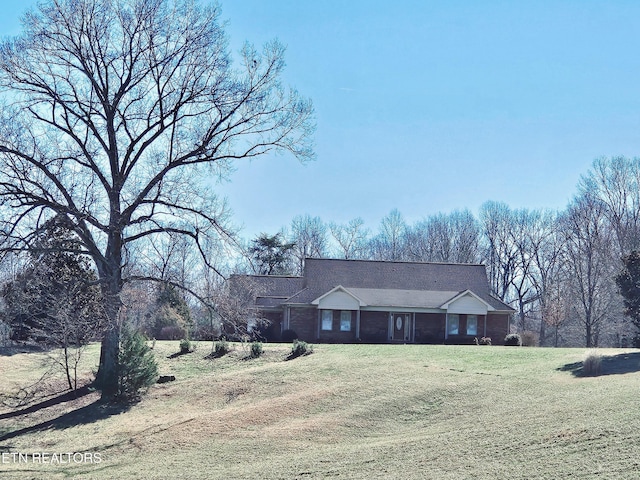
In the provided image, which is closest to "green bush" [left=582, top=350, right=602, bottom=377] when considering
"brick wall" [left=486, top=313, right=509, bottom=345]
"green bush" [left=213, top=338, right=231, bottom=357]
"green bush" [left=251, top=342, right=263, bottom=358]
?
"green bush" [left=251, top=342, right=263, bottom=358]

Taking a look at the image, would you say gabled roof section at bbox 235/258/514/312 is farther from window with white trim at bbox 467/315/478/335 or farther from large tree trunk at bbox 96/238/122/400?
large tree trunk at bbox 96/238/122/400

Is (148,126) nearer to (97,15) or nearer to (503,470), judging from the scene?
(97,15)

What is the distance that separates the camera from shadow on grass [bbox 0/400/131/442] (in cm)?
2003

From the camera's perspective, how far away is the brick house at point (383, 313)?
1654 inches

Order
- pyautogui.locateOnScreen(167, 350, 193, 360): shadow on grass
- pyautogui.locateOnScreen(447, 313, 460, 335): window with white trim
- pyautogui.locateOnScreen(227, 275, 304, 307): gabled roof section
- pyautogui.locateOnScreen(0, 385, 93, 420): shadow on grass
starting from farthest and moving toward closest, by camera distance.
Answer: pyautogui.locateOnScreen(227, 275, 304, 307): gabled roof section < pyautogui.locateOnScreen(447, 313, 460, 335): window with white trim < pyautogui.locateOnScreen(167, 350, 193, 360): shadow on grass < pyautogui.locateOnScreen(0, 385, 93, 420): shadow on grass

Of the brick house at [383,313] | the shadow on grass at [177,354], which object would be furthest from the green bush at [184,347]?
the brick house at [383,313]

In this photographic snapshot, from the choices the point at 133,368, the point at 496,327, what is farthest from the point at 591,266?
the point at 133,368

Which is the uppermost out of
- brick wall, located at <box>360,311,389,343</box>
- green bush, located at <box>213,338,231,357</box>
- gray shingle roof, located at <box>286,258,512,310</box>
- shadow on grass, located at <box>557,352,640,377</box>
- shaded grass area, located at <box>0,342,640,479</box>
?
gray shingle roof, located at <box>286,258,512,310</box>

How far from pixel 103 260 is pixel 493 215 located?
5567 cm

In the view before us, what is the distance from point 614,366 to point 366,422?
8945mm

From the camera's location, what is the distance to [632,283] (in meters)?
24.5

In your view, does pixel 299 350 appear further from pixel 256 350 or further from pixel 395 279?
pixel 395 279

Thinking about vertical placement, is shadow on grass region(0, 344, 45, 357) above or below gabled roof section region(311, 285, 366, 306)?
below

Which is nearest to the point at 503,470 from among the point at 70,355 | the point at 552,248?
the point at 70,355
